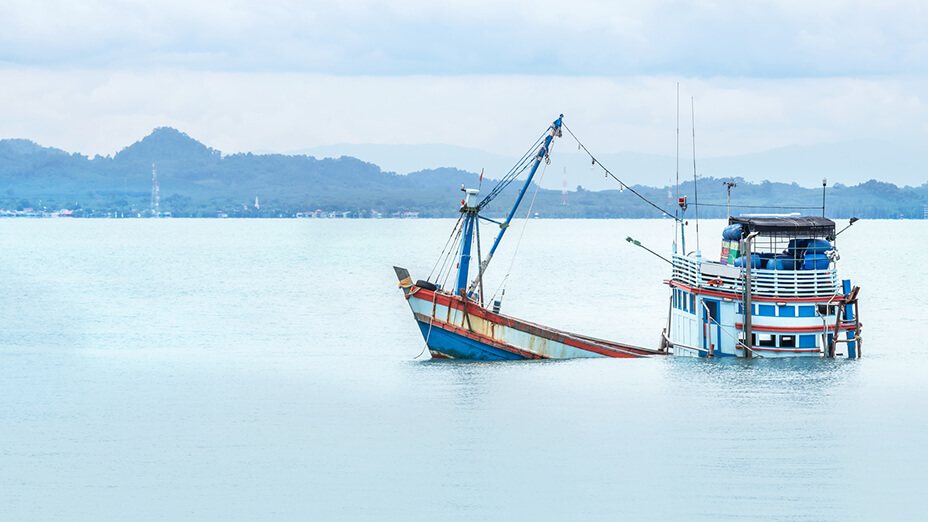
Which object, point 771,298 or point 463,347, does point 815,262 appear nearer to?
point 771,298

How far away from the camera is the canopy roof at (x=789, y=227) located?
46.9 m

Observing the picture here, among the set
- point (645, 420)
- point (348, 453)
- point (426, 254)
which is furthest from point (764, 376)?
point (426, 254)

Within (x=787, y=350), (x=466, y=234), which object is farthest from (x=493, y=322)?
(x=787, y=350)

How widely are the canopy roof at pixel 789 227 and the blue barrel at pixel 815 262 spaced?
2.85 feet

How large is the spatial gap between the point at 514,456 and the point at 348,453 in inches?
202

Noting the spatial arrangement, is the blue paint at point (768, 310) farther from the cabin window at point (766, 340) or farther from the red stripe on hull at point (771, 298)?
the cabin window at point (766, 340)

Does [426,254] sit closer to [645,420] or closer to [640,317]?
[640,317]

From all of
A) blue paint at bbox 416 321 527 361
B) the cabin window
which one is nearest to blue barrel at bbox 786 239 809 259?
the cabin window

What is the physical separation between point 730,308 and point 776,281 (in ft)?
7.20

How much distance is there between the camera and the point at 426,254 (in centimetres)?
19575

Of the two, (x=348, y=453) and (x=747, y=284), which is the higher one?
(x=747, y=284)

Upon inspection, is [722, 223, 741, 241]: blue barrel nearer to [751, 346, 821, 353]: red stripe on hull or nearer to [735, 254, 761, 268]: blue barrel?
[735, 254, 761, 268]: blue barrel

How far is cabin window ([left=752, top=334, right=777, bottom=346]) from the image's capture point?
46.2 m

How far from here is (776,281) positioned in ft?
150
